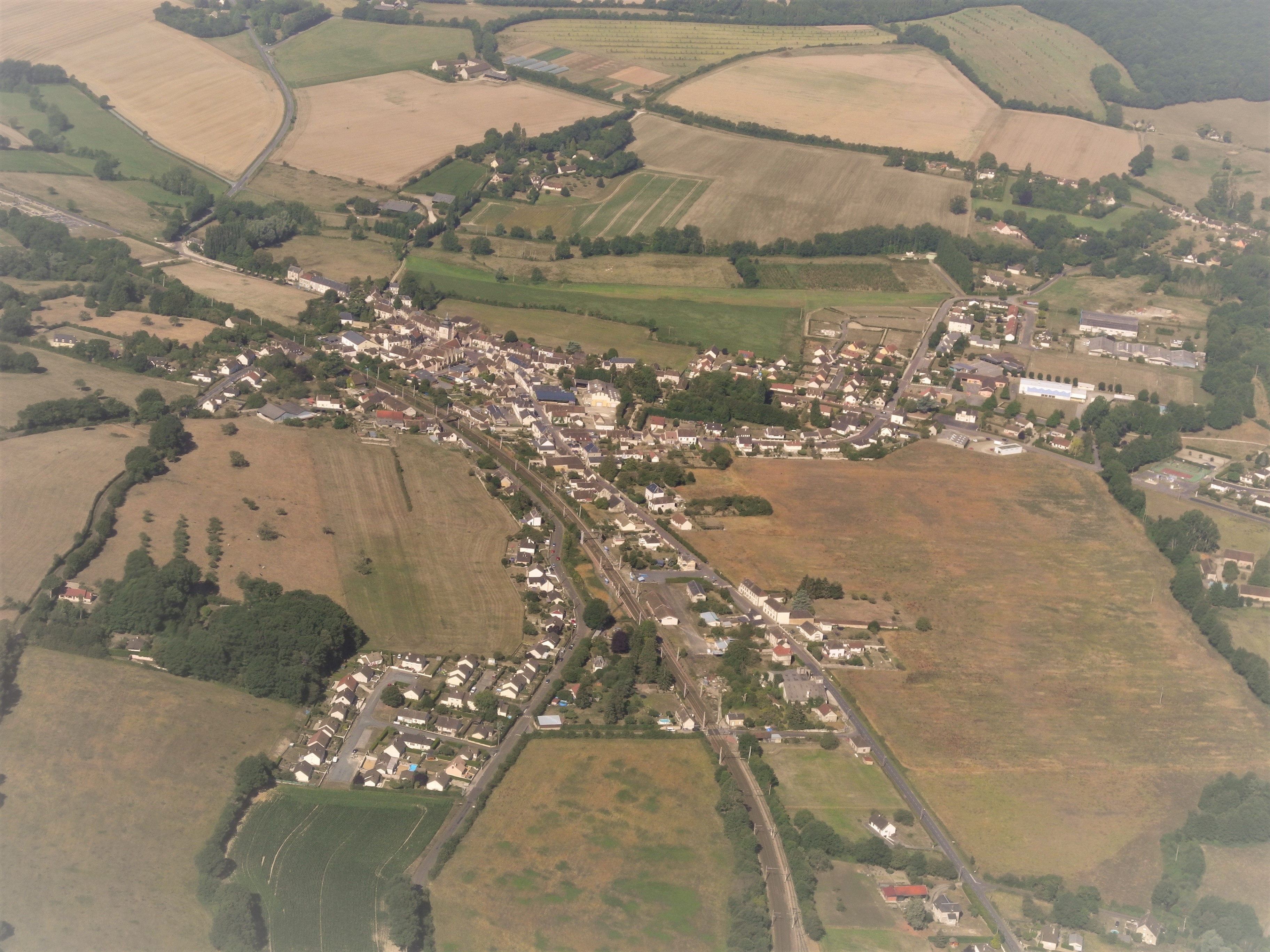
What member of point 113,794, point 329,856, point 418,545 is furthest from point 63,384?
point 329,856

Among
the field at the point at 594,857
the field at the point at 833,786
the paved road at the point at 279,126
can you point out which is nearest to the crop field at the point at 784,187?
the paved road at the point at 279,126

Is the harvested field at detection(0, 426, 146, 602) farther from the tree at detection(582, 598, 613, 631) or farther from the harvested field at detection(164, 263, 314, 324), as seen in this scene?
the harvested field at detection(164, 263, 314, 324)

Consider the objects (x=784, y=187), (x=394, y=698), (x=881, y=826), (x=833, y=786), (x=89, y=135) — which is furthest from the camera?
(x=89, y=135)

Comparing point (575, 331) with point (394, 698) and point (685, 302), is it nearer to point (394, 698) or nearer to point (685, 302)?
point (685, 302)

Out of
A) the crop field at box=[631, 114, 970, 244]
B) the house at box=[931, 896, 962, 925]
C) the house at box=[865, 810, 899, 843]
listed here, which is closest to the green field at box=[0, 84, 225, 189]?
the crop field at box=[631, 114, 970, 244]

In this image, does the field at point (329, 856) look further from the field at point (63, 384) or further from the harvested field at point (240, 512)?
the field at point (63, 384)

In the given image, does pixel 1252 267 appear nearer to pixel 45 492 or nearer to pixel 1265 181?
pixel 1265 181
